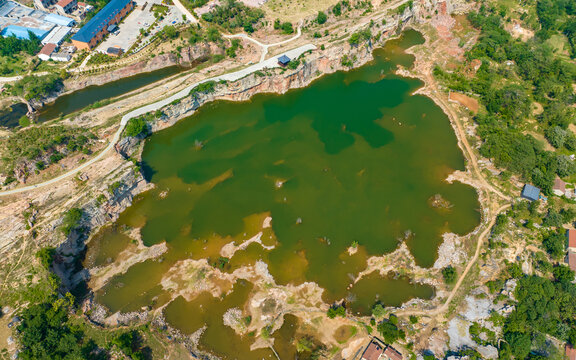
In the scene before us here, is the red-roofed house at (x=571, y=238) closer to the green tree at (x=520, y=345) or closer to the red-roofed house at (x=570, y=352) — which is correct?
the red-roofed house at (x=570, y=352)


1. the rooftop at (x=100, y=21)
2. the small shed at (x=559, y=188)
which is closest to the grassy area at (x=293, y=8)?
the rooftop at (x=100, y=21)

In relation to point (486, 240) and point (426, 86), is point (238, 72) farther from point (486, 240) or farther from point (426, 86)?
point (486, 240)

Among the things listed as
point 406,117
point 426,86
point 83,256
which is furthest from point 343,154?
point 83,256

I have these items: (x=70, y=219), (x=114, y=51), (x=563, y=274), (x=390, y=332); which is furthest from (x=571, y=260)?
(x=114, y=51)

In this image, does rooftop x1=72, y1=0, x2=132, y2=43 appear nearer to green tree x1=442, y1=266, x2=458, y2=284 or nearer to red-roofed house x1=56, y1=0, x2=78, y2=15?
red-roofed house x1=56, y1=0, x2=78, y2=15

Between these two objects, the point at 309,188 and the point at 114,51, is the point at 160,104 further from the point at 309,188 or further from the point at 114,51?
the point at 309,188

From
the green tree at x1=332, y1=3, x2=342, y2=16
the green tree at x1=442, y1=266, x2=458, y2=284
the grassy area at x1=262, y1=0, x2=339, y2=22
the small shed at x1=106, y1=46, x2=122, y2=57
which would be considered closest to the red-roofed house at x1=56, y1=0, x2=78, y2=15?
the small shed at x1=106, y1=46, x2=122, y2=57
